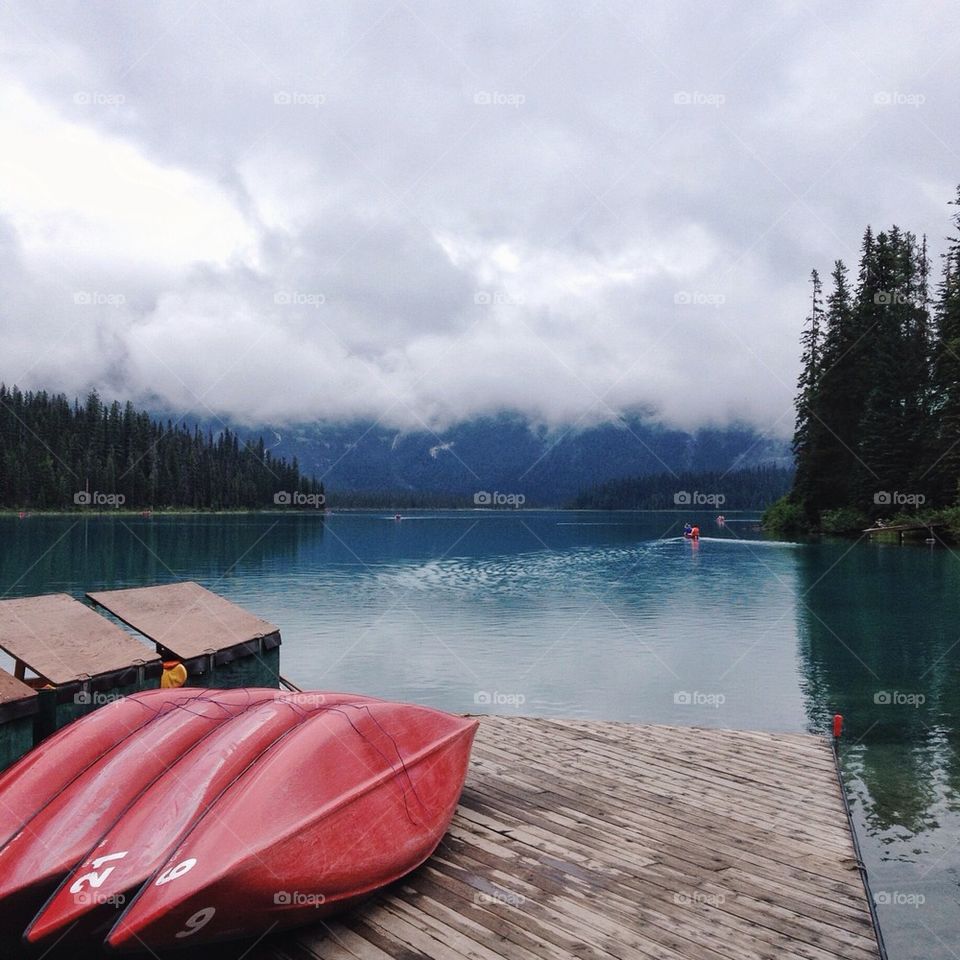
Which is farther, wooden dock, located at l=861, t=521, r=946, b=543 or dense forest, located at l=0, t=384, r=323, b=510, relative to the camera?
dense forest, located at l=0, t=384, r=323, b=510

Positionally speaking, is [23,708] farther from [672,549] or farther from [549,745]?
[672,549]

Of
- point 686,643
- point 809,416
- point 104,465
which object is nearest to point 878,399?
point 809,416

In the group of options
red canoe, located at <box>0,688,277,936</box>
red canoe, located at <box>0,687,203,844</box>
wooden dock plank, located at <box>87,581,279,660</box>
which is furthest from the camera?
wooden dock plank, located at <box>87,581,279,660</box>

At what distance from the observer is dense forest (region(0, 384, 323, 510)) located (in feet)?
401

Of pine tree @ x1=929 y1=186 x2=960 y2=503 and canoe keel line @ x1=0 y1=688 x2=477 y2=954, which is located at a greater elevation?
pine tree @ x1=929 y1=186 x2=960 y2=503

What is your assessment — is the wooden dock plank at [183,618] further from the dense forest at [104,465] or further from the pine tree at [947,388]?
the dense forest at [104,465]

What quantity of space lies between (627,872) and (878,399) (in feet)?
218

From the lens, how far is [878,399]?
64125 mm

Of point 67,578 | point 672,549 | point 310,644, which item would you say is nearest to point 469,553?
point 672,549

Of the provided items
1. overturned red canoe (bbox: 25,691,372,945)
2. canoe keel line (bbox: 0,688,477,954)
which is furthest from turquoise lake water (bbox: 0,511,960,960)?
overturned red canoe (bbox: 25,691,372,945)

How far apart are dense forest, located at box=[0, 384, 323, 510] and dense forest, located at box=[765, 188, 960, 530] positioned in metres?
71.6

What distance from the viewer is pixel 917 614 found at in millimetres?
30625

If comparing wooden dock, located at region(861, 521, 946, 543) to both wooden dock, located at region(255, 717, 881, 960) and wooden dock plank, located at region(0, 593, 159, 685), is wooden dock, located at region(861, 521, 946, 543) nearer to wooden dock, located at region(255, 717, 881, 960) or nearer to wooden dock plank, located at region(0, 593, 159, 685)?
wooden dock, located at region(255, 717, 881, 960)

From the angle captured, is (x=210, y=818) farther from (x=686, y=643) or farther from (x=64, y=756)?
(x=686, y=643)
